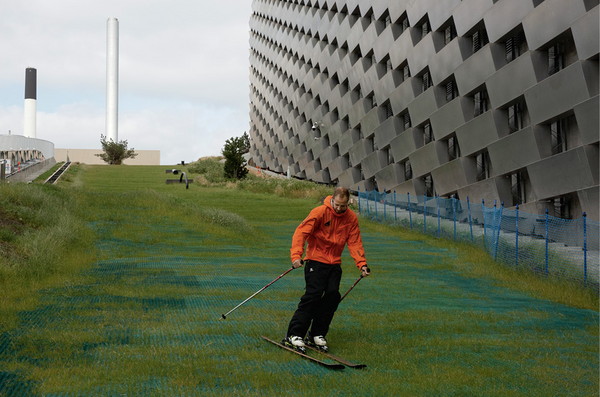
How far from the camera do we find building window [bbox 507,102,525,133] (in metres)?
25.0

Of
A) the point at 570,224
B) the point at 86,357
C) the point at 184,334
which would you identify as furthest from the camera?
the point at 570,224

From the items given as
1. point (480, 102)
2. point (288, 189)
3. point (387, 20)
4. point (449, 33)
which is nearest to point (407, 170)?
point (288, 189)

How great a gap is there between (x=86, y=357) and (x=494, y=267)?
1154cm

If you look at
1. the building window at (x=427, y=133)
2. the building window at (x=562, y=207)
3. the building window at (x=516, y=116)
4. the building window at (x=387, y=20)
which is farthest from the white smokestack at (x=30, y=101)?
the building window at (x=562, y=207)

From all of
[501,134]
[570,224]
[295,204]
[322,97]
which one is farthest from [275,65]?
[570,224]

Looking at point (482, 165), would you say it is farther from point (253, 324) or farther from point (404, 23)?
point (253, 324)

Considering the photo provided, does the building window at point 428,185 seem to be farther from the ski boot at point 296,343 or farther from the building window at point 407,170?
the ski boot at point 296,343

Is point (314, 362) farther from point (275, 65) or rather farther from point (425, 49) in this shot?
point (275, 65)

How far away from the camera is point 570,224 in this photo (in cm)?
1822

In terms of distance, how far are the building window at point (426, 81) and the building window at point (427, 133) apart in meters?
1.89

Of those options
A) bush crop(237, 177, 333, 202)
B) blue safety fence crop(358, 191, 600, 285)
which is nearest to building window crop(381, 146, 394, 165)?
bush crop(237, 177, 333, 202)

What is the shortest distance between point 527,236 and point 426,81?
17.1 m

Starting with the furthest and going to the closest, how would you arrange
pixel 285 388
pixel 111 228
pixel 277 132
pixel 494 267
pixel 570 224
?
pixel 277 132
pixel 111 228
pixel 570 224
pixel 494 267
pixel 285 388

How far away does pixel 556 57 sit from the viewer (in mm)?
22688
